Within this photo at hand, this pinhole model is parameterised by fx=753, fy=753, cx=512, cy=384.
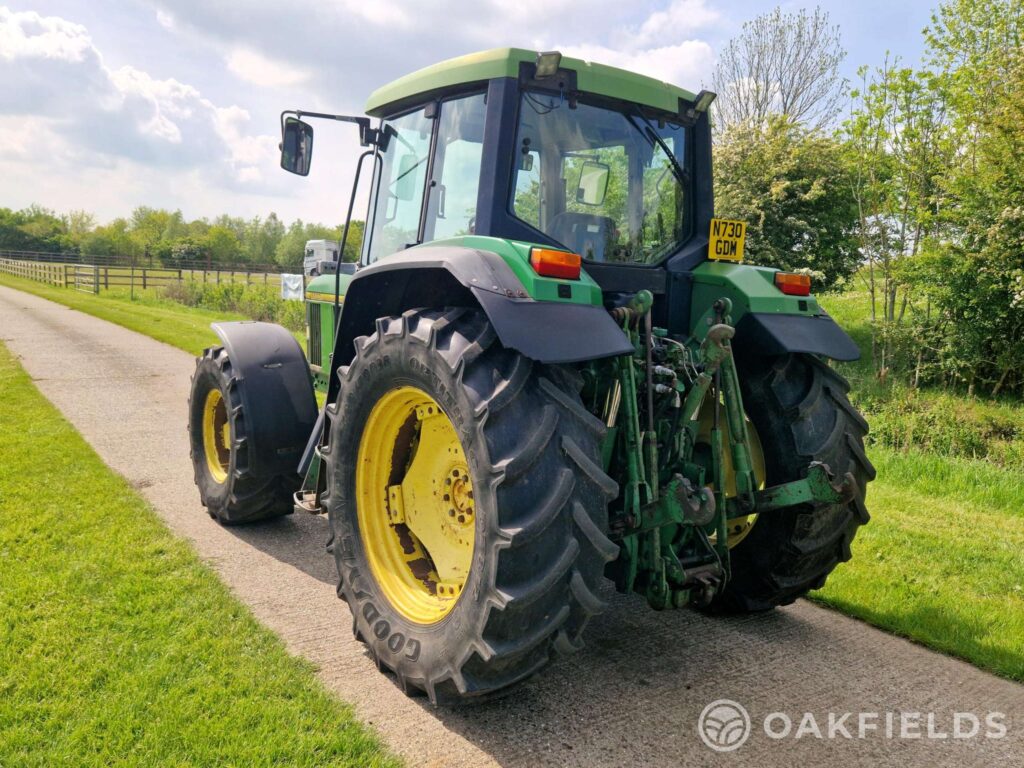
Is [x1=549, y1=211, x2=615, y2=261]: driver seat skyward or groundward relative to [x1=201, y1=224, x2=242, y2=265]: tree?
groundward

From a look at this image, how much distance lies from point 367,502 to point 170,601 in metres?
1.13

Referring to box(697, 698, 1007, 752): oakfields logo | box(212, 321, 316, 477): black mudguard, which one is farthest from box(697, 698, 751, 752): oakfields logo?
box(212, 321, 316, 477): black mudguard

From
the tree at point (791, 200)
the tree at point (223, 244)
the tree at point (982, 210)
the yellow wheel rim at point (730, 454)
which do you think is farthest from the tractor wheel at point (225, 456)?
the tree at point (223, 244)

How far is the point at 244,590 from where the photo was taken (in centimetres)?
376

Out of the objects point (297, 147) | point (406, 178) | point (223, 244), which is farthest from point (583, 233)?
point (223, 244)

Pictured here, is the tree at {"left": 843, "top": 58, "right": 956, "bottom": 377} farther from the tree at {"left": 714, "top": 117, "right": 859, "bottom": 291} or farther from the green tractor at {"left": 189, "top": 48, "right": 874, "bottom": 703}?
the green tractor at {"left": 189, "top": 48, "right": 874, "bottom": 703}

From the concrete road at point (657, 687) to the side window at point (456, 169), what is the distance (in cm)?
191

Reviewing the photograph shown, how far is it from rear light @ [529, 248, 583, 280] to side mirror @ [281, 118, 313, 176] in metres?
2.08

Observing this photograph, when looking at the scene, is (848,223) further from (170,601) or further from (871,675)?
(170,601)

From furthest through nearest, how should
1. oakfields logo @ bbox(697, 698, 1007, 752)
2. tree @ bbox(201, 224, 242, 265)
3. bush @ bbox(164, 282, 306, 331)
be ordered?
tree @ bbox(201, 224, 242, 265) < bush @ bbox(164, 282, 306, 331) < oakfields logo @ bbox(697, 698, 1007, 752)

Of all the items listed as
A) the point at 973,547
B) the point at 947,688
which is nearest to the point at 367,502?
the point at 947,688

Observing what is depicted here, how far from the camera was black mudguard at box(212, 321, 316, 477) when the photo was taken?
14.2ft

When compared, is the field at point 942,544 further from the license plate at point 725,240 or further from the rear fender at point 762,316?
the license plate at point 725,240

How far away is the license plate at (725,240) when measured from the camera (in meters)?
3.62
